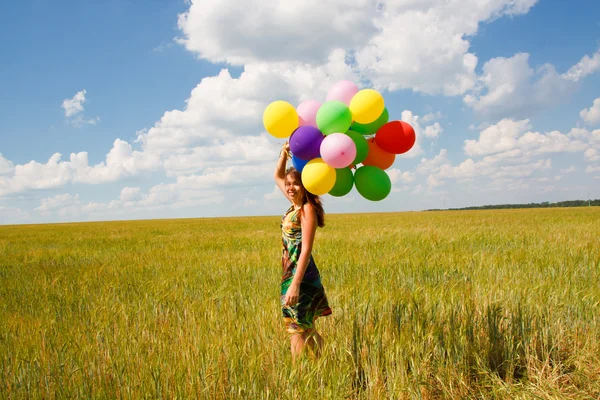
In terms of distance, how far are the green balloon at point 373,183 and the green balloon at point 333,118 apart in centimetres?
37

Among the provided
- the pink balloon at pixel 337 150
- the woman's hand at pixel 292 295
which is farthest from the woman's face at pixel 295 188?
the woman's hand at pixel 292 295

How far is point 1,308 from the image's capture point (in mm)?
5168

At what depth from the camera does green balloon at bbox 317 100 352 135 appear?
9.33 ft

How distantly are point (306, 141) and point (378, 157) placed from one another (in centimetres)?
63

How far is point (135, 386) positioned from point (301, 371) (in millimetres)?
1074

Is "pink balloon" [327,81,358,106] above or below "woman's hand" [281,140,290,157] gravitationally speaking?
above

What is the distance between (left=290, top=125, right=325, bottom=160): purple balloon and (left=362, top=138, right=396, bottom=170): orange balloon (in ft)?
1.45

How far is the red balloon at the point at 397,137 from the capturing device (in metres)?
2.96

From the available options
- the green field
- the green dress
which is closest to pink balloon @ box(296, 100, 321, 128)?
the green dress

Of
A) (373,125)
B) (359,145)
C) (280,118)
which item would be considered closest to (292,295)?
(359,145)

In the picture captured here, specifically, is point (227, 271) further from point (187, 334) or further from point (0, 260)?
point (0, 260)

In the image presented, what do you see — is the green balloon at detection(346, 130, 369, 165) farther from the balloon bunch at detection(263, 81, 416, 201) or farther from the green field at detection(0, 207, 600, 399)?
the green field at detection(0, 207, 600, 399)

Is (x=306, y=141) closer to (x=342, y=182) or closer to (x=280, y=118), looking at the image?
(x=280, y=118)

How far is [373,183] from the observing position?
2.93 m
